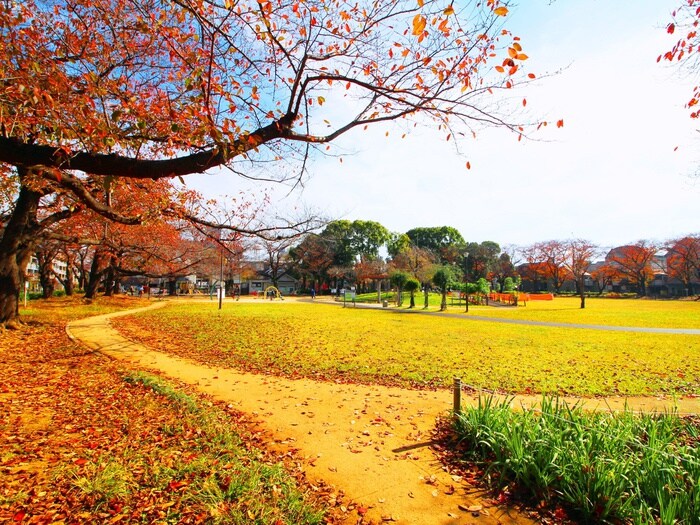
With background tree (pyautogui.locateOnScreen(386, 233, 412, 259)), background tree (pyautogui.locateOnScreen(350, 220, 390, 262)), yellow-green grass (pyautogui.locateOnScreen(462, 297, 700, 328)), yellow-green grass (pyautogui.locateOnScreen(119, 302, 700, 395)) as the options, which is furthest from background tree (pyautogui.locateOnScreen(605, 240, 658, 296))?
yellow-green grass (pyautogui.locateOnScreen(119, 302, 700, 395))

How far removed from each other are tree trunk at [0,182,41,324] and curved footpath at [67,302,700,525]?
520 cm

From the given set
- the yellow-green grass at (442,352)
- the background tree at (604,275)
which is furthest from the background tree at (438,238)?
the yellow-green grass at (442,352)

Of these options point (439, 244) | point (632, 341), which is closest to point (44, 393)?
point (632, 341)

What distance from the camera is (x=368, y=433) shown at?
16.5 feet

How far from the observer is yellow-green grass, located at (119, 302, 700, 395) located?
8.00 metres

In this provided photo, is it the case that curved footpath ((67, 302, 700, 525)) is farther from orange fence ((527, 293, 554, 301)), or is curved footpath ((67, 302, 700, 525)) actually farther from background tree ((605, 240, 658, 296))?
background tree ((605, 240, 658, 296))

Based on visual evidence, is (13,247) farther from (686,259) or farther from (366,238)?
(686,259)


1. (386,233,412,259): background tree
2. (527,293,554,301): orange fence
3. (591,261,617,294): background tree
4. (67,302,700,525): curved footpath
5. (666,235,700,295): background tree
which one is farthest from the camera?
(386,233,412,259): background tree

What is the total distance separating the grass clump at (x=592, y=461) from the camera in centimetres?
311

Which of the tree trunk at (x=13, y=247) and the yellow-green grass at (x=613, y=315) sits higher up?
the tree trunk at (x=13, y=247)

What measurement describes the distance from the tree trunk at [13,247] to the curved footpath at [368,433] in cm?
520

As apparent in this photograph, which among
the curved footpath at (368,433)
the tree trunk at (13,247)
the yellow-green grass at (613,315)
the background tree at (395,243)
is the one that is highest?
the background tree at (395,243)

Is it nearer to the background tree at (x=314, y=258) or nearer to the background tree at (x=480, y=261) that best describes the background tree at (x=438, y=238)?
the background tree at (x=480, y=261)

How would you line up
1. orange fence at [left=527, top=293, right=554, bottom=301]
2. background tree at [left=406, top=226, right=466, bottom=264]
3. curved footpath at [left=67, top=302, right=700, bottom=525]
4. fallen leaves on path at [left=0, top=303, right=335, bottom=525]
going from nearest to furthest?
fallen leaves on path at [left=0, top=303, right=335, bottom=525], curved footpath at [left=67, top=302, right=700, bottom=525], orange fence at [left=527, top=293, right=554, bottom=301], background tree at [left=406, top=226, right=466, bottom=264]
